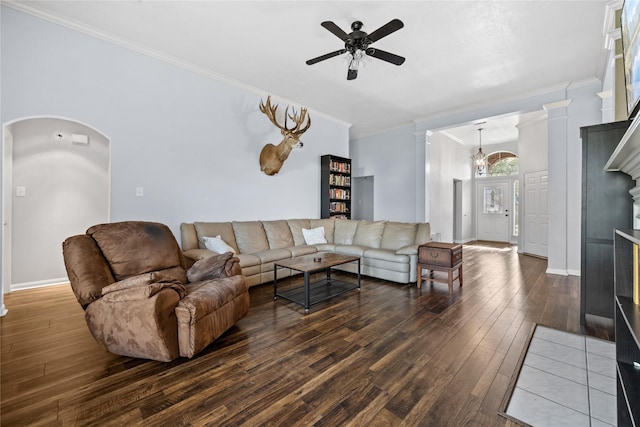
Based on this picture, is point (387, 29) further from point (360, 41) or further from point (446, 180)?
point (446, 180)

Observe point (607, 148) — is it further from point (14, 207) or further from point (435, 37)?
point (14, 207)

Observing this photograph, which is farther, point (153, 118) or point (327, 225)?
point (327, 225)

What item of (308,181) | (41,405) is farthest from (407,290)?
(41,405)

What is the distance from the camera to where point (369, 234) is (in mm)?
4801

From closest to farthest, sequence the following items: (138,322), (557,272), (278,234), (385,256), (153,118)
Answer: (138,322) < (153,118) < (385,256) < (557,272) < (278,234)

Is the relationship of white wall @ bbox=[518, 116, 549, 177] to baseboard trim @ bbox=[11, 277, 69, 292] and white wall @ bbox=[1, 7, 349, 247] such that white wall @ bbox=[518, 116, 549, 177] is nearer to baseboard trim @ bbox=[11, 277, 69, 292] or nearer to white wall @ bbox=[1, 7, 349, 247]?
white wall @ bbox=[1, 7, 349, 247]

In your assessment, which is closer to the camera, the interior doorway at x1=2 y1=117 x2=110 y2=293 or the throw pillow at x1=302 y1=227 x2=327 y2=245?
the interior doorway at x1=2 y1=117 x2=110 y2=293

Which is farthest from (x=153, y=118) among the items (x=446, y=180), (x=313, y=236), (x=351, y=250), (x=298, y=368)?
(x=446, y=180)

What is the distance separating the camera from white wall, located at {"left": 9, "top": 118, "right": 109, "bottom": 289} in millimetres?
3682

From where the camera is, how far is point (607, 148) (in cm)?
252

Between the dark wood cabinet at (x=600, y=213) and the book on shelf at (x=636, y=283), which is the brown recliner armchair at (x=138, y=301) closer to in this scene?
the book on shelf at (x=636, y=283)

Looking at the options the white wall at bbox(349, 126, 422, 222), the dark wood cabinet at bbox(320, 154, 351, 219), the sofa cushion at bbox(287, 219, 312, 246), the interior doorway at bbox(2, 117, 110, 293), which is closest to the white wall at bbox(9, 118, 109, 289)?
the interior doorway at bbox(2, 117, 110, 293)

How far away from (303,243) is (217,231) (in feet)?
5.24

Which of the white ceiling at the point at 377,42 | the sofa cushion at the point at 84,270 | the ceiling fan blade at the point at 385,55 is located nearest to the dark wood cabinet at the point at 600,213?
the white ceiling at the point at 377,42
